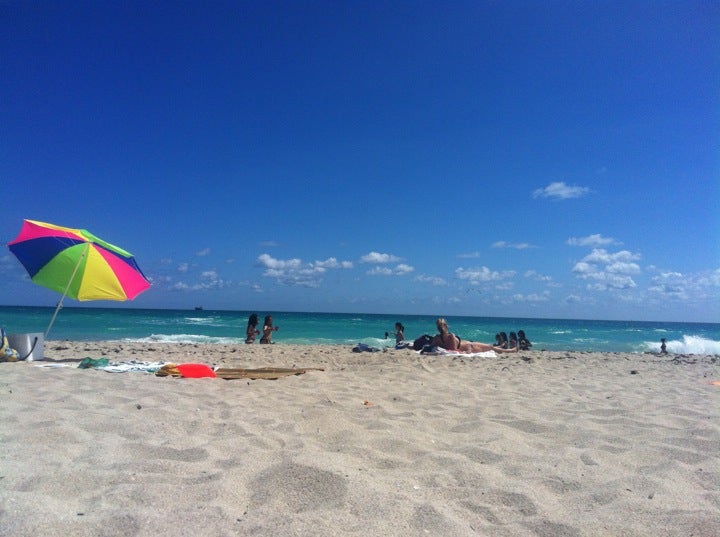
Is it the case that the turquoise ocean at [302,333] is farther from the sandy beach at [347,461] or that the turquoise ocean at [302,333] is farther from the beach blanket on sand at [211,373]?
the sandy beach at [347,461]

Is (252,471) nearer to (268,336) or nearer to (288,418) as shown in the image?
(288,418)

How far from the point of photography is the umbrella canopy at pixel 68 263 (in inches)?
275

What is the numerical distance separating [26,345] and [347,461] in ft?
22.7

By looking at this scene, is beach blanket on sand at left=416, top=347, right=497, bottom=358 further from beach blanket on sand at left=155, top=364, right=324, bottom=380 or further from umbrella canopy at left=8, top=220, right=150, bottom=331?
umbrella canopy at left=8, top=220, right=150, bottom=331

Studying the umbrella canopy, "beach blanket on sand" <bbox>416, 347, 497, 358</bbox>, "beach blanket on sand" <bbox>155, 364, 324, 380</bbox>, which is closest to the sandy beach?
"beach blanket on sand" <bbox>155, 364, 324, 380</bbox>

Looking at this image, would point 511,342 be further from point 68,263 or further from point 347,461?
point 347,461

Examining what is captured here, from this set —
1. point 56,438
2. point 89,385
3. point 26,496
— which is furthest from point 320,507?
point 89,385

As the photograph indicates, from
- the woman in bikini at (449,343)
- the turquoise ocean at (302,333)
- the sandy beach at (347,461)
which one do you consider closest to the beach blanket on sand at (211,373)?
the sandy beach at (347,461)

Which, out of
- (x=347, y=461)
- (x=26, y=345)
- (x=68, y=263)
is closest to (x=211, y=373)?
(x=68, y=263)

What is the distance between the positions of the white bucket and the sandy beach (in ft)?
7.73

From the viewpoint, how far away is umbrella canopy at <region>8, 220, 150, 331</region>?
275 inches

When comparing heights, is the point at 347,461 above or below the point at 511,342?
below

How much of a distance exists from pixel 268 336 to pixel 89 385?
31.7ft

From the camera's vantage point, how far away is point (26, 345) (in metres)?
7.37
